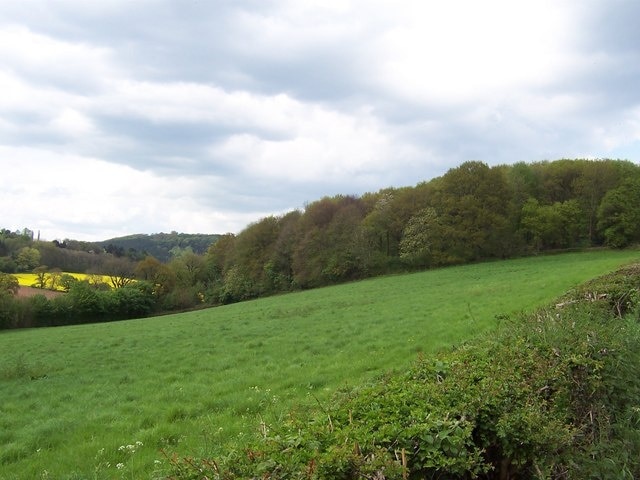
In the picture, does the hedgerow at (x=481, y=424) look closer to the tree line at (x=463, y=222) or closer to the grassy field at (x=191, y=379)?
the grassy field at (x=191, y=379)

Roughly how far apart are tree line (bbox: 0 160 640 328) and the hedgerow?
145ft

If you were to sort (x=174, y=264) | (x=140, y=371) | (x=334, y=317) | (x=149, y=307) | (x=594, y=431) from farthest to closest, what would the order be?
(x=174, y=264), (x=149, y=307), (x=334, y=317), (x=140, y=371), (x=594, y=431)

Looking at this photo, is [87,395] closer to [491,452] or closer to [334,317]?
[491,452]

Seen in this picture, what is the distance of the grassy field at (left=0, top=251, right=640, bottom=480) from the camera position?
7.13m

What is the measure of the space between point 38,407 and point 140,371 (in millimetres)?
3629

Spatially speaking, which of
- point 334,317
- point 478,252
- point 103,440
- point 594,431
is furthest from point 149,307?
point 594,431

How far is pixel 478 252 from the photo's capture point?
48344 millimetres

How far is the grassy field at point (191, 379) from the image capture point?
713cm

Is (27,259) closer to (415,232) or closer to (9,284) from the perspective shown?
(9,284)

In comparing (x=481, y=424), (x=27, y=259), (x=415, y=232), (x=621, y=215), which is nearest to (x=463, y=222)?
(x=415, y=232)

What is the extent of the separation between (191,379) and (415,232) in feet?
137

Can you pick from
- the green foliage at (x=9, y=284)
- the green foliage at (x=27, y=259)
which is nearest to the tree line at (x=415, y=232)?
the green foliage at (x=9, y=284)

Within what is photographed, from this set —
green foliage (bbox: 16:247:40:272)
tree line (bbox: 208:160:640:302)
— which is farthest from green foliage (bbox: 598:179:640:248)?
green foliage (bbox: 16:247:40:272)

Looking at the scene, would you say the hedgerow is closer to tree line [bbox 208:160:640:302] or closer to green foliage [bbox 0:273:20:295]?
tree line [bbox 208:160:640:302]
